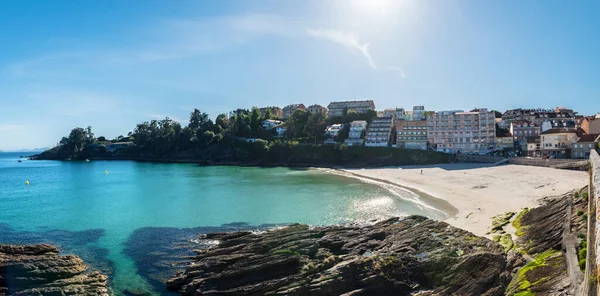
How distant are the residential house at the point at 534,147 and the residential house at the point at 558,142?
1.91 m

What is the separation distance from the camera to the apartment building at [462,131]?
93188 millimetres

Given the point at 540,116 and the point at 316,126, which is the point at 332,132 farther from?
the point at 540,116

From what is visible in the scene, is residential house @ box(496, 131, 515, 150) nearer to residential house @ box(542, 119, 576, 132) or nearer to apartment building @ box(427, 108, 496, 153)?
apartment building @ box(427, 108, 496, 153)

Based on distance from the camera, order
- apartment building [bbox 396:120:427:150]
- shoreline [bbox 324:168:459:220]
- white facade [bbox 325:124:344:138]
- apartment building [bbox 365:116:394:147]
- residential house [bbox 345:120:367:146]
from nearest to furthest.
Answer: shoreline [bbox 324:168:459:220], apartment building [bbox 396:120:427:150], apartment building [bbox 365:116:394:147], residential house [bbox 345:120:367:146], white facade [bbox 325:124:344:138]

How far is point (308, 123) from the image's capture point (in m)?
118

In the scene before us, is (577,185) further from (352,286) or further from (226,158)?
(226,158)

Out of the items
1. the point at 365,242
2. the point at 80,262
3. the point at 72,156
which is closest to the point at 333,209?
the point at 365,242

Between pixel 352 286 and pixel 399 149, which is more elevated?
pixel 399 149

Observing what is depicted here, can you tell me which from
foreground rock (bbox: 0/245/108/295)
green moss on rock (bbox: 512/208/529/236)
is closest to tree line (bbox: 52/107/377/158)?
green moss on rock (bbox: 512/208/529/236)

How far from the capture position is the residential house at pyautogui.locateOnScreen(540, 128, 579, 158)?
71250 millimetres

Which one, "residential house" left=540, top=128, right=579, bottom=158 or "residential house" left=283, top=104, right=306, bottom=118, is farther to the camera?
"residential house" left=283, top=104, right=306, bottom=118

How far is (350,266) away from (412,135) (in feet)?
289

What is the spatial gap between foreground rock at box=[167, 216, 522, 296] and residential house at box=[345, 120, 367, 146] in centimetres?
7880

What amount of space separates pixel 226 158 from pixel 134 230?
83165 millimetres
